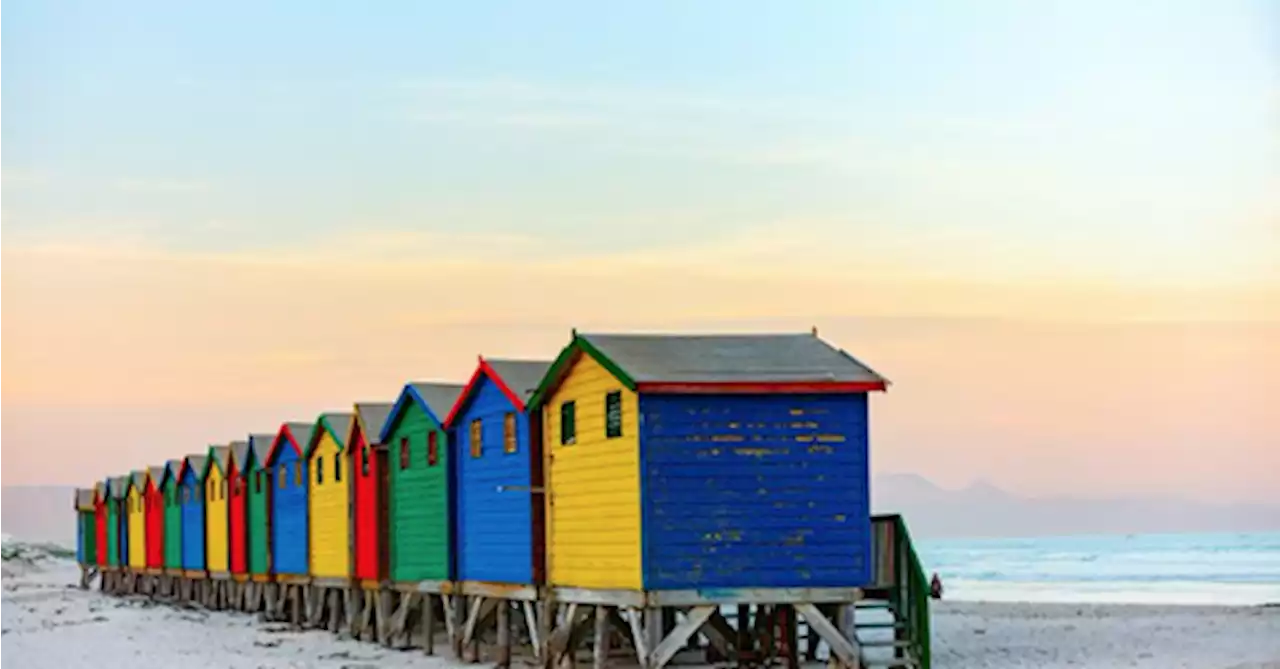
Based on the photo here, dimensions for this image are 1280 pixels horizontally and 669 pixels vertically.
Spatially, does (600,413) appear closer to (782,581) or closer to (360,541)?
(782,581)

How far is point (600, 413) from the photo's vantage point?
25891 mm

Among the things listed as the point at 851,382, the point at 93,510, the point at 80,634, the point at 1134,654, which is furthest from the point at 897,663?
the point at 93,510

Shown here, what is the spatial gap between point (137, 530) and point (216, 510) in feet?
55.5

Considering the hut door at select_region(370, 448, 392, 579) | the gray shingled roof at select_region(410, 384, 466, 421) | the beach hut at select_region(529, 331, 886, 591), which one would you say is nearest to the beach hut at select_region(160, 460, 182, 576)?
the hut door at select_region(370, 448, 392, 579)

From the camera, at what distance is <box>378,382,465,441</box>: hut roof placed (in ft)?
111

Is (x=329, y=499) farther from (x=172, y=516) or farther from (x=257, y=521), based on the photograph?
(x=172, y=516)

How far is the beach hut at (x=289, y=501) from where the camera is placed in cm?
4512

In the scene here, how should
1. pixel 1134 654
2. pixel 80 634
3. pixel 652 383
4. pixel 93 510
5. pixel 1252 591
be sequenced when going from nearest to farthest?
pixel 652 383 → pixel 1134 654 → pixel 80 634 → pixel 1252 591 → pixel 93 510

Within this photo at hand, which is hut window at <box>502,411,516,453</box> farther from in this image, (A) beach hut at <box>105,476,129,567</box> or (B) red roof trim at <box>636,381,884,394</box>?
(A) beach hut at <box>105,476,129,567</box>

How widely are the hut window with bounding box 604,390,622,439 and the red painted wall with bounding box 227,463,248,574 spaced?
94.3ft

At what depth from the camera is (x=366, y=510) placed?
126 ft

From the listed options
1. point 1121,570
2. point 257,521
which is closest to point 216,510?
point 257,521

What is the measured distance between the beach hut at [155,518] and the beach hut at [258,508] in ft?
50.1

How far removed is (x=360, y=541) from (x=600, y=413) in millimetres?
14448
